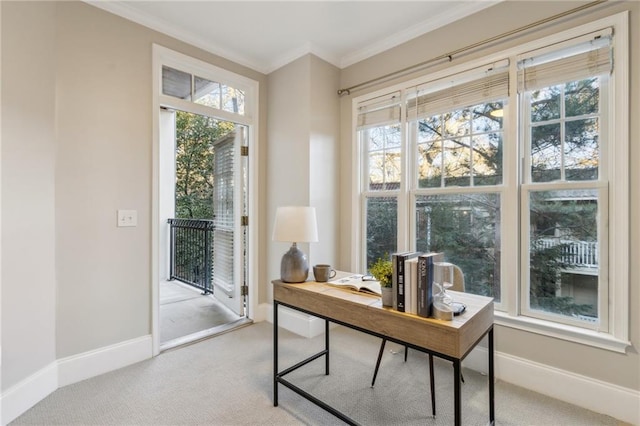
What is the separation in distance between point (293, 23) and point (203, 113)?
113 centimetres

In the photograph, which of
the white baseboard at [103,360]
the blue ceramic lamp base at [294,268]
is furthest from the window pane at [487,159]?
the white baseboard at [103,360]

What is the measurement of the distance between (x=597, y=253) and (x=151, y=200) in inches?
125

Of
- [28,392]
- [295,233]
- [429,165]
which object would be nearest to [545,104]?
[429,165]

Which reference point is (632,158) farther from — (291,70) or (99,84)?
(99,84)

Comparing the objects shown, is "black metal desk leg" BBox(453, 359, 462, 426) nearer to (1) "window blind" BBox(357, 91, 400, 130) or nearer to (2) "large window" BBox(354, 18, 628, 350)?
(2) "large window" BBox(354, 18, 628, 350)

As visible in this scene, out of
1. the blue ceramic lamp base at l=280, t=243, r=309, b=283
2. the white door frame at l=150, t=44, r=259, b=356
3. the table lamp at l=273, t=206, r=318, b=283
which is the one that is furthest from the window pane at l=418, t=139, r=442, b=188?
the white door frame at l=150, t=44, r=259, b=356

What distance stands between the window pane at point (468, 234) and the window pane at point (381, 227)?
284mm

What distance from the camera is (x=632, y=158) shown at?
5.76 feet

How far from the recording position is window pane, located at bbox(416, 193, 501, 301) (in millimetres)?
2312

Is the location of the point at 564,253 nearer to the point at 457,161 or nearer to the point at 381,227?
the point at 457,161

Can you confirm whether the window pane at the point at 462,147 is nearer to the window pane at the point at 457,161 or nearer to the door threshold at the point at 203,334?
the window pane at the point at 457,161

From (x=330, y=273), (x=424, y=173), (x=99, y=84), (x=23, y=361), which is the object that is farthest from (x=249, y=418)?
(x=99, y=84)

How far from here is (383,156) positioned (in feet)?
9.88

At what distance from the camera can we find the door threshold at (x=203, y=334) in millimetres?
2698
